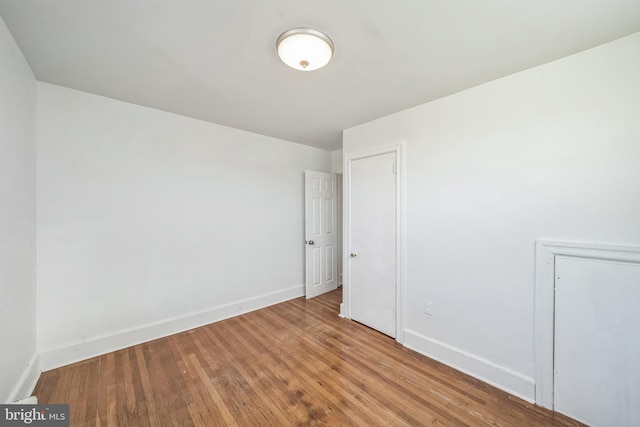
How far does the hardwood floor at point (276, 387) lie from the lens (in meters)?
1.62

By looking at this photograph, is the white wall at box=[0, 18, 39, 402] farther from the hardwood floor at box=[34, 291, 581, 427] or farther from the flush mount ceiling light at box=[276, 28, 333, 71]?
the flush mount ceiling light at box=[276, 28, 333, 71]

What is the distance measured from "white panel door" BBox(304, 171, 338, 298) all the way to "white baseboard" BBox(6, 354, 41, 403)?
281cm

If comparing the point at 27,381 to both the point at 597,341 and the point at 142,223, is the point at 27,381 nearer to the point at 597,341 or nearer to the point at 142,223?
the point at 142,223

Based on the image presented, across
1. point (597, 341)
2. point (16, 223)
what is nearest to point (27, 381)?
point (16, 223)

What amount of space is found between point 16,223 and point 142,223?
0.91 meters

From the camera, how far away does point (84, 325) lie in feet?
7.35

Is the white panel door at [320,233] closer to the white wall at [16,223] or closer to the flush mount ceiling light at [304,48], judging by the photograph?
the flush mount ceiling light at [304,48]

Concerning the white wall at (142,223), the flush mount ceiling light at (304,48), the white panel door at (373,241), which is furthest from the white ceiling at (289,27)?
the white panel door at (373,241)

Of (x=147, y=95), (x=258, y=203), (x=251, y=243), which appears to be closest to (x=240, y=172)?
(x=258, y=203)

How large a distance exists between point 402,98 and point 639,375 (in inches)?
98.9

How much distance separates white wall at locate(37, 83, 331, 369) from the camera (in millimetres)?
2123

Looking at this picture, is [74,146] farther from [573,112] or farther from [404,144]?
[573,112]

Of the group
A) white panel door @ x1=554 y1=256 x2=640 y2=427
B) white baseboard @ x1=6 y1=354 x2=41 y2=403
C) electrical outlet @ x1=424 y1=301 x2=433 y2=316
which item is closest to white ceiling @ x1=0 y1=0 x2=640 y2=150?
white panel door @ x1=554 y1=256 x2=640 y2=427

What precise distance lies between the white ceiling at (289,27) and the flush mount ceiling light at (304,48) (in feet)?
0.15
